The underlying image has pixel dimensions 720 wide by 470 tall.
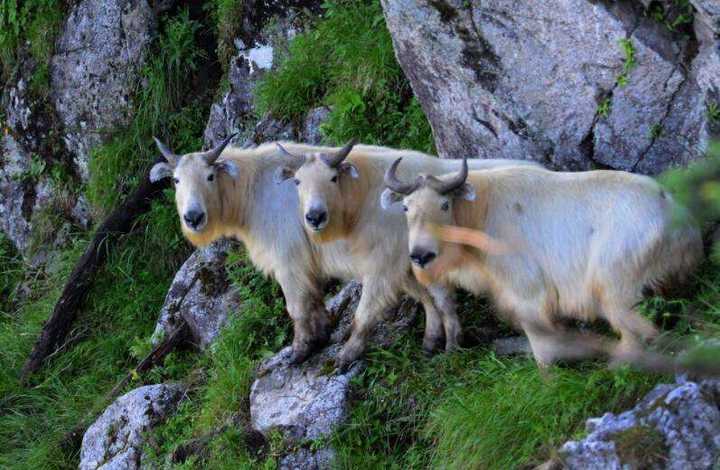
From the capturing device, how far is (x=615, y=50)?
7.77 m

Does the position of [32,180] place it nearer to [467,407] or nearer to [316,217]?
[316,217]

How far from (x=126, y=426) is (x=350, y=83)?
12.1ft

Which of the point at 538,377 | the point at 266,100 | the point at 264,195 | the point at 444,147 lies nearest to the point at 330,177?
the point at 264,195

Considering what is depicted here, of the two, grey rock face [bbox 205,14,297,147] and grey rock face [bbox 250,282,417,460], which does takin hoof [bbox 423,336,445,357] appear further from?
grey rock face [bbox 205,14,297,147]

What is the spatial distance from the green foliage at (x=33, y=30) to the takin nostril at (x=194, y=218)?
574 cm

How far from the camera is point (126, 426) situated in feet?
32.0

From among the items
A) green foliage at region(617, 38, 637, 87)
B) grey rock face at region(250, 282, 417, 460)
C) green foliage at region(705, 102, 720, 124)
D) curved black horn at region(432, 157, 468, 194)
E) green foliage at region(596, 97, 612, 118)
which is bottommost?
grey rock face at region(250, 282, 417, 460)

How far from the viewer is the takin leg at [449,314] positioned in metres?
8.31

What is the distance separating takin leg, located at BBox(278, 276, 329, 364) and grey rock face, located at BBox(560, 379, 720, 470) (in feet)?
9.66

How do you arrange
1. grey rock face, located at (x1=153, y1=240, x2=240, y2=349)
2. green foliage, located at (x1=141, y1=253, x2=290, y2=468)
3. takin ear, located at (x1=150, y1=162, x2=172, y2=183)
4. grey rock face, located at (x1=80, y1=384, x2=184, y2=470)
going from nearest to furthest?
green foliage, located at (x1=141, y1=253, x2=290, y2=468)
takin ear, located at (x1=150, y1=162, x2=172, y2=183)
grey rock face, located at (x1=80, y1=384, x2=184, y2=470)
grey rock face, located at (x1=153, y1=240, x2=240, y2=349)

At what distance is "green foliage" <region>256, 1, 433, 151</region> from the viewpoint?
10.5 meters

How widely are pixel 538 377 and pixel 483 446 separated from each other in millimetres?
550

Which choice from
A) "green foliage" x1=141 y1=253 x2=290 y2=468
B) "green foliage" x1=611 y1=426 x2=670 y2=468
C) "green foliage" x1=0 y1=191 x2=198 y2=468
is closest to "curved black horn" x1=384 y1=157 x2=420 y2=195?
"green foliage" x1=611 y1=426 x2=670 y2=468

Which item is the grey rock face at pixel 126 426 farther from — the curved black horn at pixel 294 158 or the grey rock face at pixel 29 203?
the grey rock face at pixel 29 203
